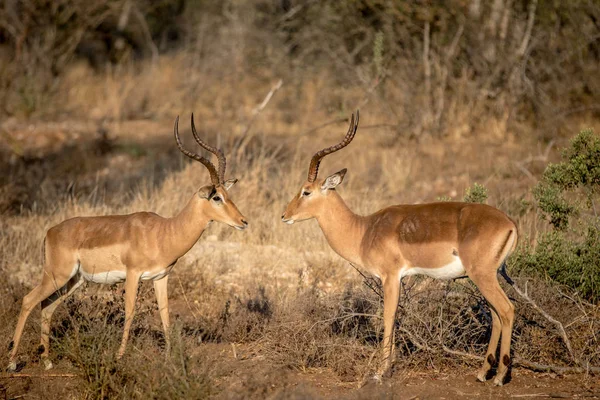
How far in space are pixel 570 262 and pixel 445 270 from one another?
2.03 metres

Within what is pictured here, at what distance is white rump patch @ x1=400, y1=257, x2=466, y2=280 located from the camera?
642cm

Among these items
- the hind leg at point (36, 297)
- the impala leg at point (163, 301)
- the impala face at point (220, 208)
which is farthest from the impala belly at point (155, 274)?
the hind leg at point (36, 297)

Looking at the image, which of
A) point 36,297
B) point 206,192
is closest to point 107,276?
point 36,297

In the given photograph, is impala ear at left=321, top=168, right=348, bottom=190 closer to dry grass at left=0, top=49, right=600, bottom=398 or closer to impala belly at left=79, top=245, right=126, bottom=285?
dry grass at left=0, top=49, right=600, bottom=398

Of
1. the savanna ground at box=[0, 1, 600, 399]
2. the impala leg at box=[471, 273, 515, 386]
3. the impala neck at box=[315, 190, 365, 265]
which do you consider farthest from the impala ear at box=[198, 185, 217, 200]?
the impala leg at box=[471, 273, 515, 386]

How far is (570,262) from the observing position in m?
7.87

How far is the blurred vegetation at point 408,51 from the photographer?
584 inches

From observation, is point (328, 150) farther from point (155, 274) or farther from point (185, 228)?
point (155, 274)

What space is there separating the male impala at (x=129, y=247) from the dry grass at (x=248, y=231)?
334mm

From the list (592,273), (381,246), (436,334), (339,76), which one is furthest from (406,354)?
(339,76)

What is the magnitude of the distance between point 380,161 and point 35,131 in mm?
7171

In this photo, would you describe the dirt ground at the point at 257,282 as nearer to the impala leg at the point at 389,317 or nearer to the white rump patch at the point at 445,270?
the impala leg at the point at 389,317

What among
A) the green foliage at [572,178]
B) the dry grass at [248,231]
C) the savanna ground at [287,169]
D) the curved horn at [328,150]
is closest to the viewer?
the savanna ground at [287,169]

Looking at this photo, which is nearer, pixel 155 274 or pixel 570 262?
pixel 155 274
